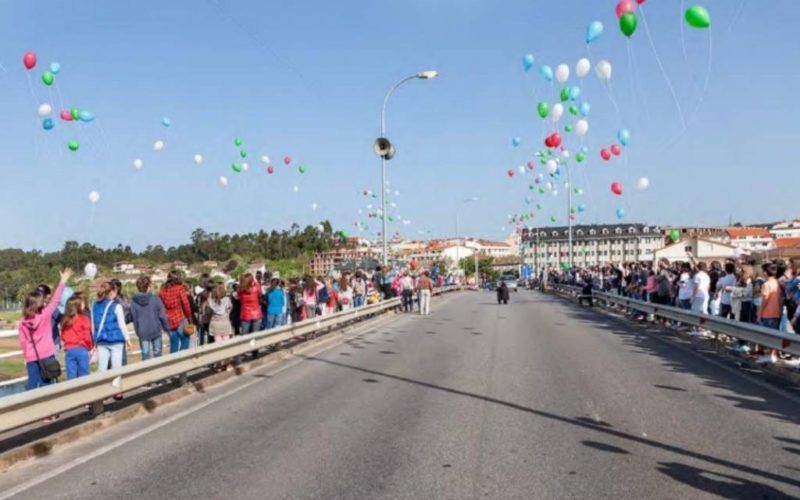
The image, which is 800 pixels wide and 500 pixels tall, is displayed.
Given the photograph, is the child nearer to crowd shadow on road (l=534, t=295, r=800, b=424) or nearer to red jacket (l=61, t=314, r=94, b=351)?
red jacket (l=61, t=314, r=94, b=351)

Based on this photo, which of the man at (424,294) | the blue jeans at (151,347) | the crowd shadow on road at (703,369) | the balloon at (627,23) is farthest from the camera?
the man at (424,294)

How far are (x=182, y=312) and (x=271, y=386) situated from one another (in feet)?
6.51

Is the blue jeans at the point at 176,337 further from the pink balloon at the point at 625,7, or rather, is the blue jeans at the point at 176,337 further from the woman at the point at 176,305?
the pink balloon at the point at 625,7

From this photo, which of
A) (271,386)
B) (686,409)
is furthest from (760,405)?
(271,386)

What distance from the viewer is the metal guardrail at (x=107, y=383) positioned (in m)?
6.34

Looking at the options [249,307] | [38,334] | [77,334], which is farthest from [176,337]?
[38,334]

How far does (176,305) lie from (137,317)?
1130mm

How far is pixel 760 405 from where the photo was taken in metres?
8.29

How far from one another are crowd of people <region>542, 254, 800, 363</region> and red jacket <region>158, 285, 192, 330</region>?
8.68 m

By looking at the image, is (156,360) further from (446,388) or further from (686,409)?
(686,409)

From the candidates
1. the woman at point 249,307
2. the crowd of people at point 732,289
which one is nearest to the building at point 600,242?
the crowd of people at point 732,289

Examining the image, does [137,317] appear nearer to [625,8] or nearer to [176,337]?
[176,337]

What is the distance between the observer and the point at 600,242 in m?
167

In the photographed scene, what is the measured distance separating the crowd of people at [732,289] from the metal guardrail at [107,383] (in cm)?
794
